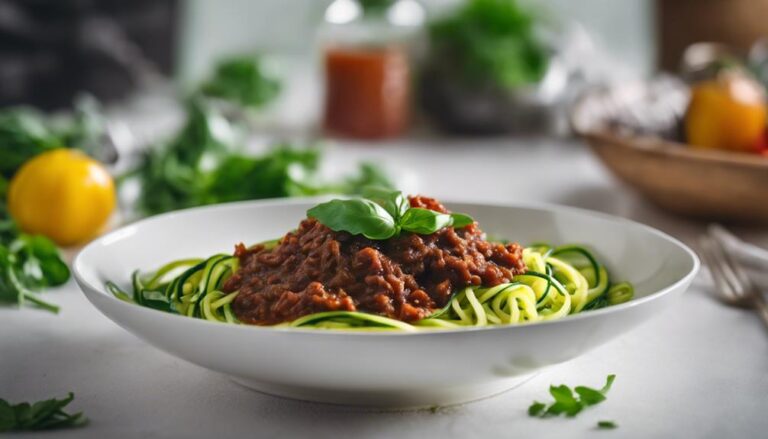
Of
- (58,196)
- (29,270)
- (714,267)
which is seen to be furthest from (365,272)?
(58,196)

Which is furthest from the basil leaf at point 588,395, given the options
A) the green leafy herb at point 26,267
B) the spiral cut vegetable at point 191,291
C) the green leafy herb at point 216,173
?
the green leafy herb at point 216,173

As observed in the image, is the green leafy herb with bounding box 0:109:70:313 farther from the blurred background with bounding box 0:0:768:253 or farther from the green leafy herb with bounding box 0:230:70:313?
the blurred background with bounding box 0:0:768:253

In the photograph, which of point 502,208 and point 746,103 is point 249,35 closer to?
point 746,103

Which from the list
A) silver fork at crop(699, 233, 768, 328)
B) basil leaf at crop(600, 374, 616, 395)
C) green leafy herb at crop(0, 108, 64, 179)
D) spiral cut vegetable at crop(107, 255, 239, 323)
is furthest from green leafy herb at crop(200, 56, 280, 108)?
basil leaf at crop(600, 374, 616, 395)

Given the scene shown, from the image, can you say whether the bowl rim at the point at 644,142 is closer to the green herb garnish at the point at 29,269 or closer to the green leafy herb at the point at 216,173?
the green leafy herb at the point at 216,173

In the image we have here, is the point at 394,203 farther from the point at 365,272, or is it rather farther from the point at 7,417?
the point at 7,417
